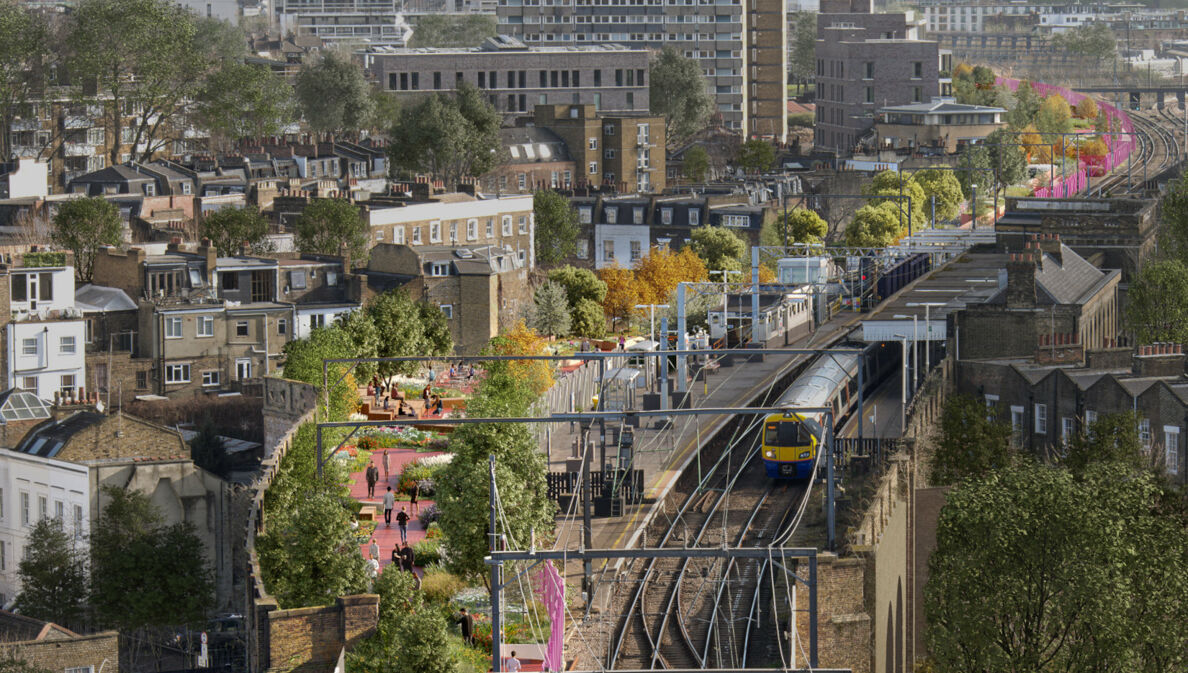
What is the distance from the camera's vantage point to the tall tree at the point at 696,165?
150 m

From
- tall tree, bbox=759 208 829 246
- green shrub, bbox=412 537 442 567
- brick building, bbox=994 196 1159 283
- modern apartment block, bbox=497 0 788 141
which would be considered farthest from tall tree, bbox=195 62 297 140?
green shrub, bbox=412 537 442 567

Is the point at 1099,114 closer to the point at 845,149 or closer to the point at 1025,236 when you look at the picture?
the point at 845,149

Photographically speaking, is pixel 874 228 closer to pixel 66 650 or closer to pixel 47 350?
pixel 47 350

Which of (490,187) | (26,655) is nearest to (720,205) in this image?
(490,187)

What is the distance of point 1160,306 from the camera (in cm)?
7269

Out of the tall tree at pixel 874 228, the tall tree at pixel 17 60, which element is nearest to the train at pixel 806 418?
the tall tree at pixel 874 228

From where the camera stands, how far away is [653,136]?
146 m

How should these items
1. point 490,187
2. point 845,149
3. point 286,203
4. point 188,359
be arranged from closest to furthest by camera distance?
1. point 188,359
2. point 286,203
3. point 490,187
4. point 845,149

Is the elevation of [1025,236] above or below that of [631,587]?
above

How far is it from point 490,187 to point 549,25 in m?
59.2

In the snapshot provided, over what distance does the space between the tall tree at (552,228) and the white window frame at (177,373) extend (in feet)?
107

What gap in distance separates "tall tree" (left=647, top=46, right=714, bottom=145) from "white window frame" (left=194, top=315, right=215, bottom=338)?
86.9 m

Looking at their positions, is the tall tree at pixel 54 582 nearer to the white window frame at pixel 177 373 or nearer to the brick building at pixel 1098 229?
the white window frame at pixel 177 373

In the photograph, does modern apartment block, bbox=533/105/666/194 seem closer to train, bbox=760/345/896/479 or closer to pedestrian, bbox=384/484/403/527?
train, bbox=760/345/896/479
